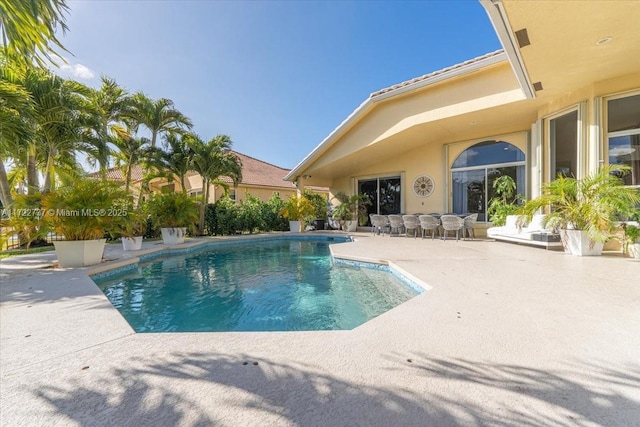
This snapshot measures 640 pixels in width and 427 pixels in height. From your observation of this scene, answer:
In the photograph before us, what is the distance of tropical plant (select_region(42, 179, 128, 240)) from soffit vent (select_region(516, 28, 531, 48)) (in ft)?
30.9

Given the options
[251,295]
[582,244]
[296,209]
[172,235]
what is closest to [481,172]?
[582,244]

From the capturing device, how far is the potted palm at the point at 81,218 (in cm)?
625

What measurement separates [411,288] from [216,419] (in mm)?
4011

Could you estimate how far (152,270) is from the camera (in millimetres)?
7109

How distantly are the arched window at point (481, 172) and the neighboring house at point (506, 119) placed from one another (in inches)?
1.6

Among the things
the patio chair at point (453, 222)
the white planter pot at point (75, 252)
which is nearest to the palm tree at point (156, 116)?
the white planter pot at point (75, 252)

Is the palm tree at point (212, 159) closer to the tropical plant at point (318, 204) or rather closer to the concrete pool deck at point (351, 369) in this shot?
the tropical plant at point (318, 204)

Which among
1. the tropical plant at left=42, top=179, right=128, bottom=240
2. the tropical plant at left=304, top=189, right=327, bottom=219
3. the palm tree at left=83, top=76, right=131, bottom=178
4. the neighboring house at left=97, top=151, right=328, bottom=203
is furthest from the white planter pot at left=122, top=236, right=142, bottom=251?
the neighboring house at left=97, top=151, right=328, bottom=203

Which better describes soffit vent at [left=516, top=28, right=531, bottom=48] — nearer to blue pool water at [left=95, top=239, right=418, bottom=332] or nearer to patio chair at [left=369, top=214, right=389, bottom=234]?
blue pool water at [left=95, top=239, right=418, bottom=332]

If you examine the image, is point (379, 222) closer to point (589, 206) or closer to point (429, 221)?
point (429, 221)

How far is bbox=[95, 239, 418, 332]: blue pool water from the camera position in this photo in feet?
12.7

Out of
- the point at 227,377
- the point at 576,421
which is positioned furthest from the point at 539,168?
the point at 227,377

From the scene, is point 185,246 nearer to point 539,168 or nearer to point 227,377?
point 227,377

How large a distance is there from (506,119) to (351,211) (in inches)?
326
